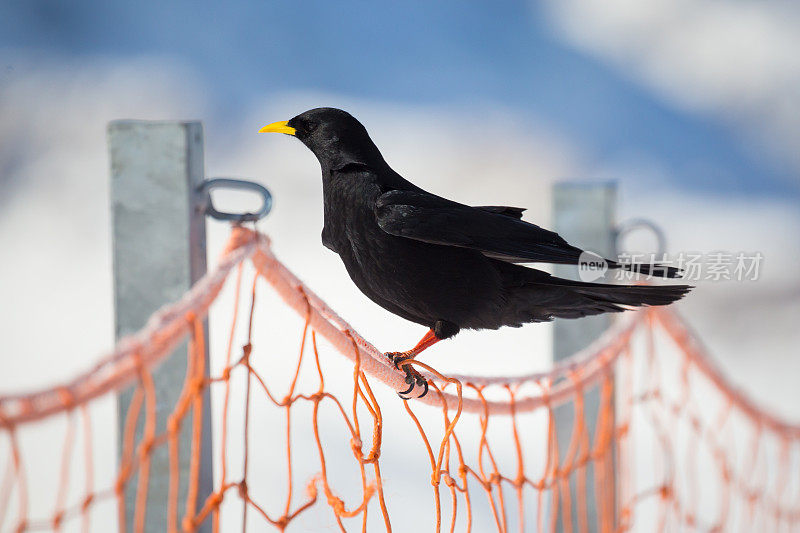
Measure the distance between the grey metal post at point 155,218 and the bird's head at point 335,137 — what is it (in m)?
0.18

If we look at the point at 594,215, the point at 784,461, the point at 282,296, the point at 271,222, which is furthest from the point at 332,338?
the point at 271,222

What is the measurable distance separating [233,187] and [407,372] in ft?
0.71

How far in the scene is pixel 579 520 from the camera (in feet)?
5.06

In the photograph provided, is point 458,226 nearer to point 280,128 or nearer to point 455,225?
point 455,225

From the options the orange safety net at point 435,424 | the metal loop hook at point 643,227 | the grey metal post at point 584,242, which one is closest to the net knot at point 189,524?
the orange safety net at point 435,424

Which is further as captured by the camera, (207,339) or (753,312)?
(753,312)

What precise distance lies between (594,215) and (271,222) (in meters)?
1.97

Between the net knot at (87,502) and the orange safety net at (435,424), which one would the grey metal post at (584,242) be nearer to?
the orange safety net at (435,424)

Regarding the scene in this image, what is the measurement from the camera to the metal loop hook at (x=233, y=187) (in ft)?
2.41

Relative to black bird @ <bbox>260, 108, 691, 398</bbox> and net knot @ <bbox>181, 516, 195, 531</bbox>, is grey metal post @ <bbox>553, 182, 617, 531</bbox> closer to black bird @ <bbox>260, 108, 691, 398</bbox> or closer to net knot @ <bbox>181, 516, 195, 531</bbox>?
black bird @ <bbox>260, 108, 691, 398</bbox>

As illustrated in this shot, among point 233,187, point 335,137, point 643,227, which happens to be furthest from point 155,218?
point 643,227

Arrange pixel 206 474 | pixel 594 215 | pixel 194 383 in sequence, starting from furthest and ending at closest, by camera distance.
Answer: pixel 594 215
pixel 206 474
pixel 194 383

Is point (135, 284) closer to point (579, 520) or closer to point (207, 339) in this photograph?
point (207, 339)

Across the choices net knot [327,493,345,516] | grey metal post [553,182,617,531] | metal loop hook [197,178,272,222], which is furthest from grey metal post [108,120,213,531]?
grey metal post [553,182,617,531]
